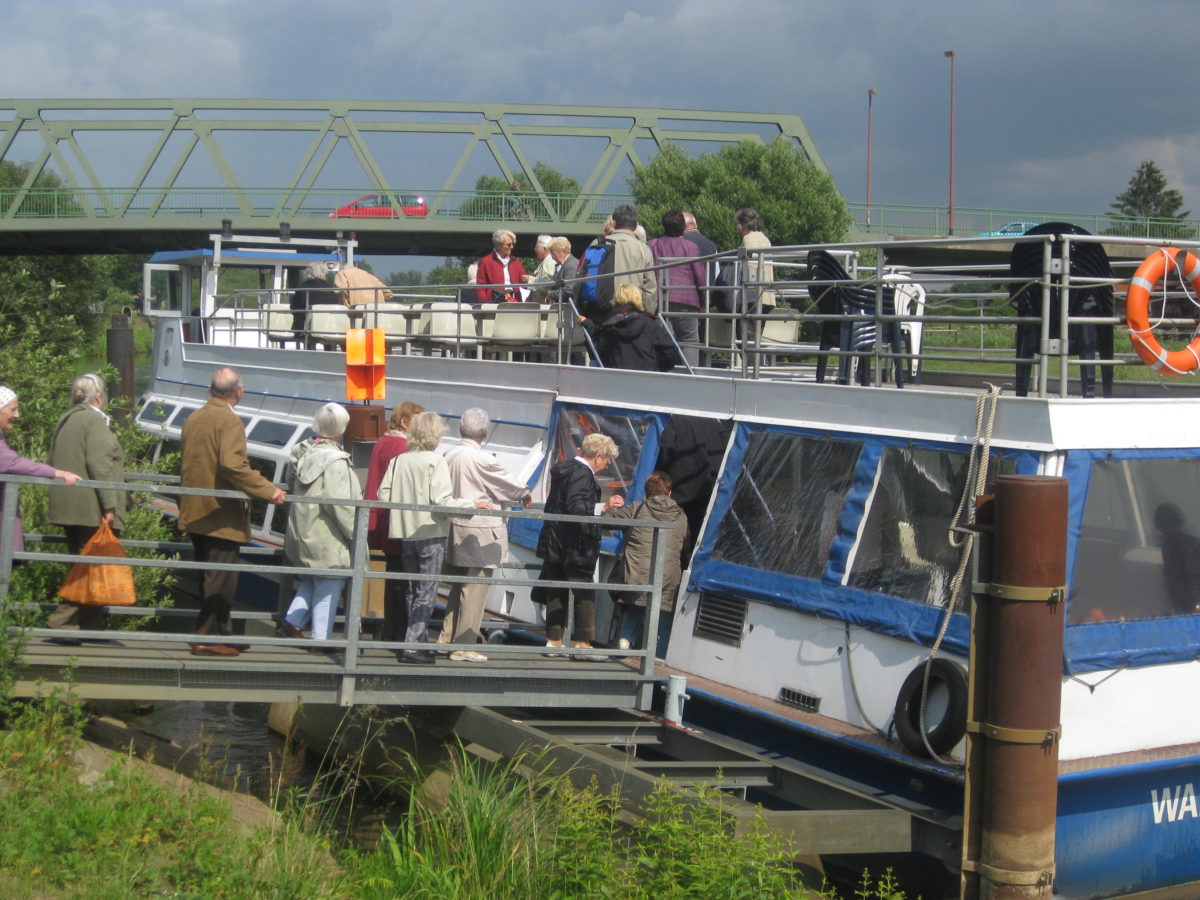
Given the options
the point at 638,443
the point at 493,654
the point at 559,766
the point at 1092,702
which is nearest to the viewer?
the point at 1092,702

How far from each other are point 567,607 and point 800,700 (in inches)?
74.5

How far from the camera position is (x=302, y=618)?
823cm

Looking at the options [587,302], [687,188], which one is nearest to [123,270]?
[687,188]

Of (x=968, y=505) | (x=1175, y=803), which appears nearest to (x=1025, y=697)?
(x=968, y=505)

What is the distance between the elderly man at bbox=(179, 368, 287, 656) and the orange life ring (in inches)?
191

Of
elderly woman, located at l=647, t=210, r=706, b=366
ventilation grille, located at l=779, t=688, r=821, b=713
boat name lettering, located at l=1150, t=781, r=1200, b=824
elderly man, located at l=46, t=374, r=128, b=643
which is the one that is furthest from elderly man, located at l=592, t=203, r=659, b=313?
boat name lettering, located at l=1150, t=781, r=1200, b=824

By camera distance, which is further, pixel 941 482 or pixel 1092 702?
pixel 941 482

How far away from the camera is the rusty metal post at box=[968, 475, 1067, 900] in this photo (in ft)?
20.2

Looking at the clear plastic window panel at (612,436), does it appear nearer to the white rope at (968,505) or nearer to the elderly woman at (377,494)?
the elderly woman at (377,494)

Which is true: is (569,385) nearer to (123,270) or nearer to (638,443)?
(638,443)

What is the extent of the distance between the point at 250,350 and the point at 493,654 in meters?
8.30

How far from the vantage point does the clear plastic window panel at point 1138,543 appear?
6.87 metres

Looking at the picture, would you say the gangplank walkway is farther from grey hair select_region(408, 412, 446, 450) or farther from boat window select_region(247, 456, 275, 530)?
boat window select_region(247, 456, 275, 530)

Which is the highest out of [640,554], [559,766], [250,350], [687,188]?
[687,188]
